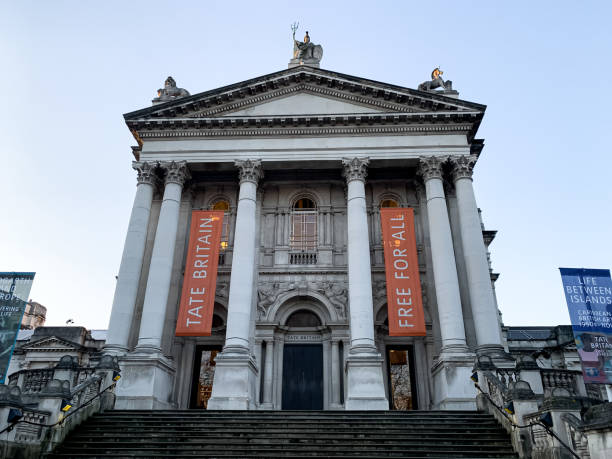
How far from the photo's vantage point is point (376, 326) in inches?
787

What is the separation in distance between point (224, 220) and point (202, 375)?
6.73 meters

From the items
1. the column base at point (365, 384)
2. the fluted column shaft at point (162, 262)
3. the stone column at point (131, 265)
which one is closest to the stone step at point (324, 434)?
the column base at point (365, 384)

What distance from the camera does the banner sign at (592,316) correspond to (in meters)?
14.5

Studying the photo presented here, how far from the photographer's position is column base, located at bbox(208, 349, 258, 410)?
53.1ft

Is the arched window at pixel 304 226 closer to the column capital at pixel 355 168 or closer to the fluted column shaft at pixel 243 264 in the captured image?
the fluted column shaft at pixel 243 264

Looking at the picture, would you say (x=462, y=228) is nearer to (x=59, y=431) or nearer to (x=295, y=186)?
(x=295, y=186)

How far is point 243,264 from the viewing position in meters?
18.8

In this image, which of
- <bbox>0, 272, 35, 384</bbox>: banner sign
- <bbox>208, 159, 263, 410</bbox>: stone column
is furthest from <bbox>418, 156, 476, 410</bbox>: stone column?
<bbox>0, 272, 35, 384</bbox>: banner sign

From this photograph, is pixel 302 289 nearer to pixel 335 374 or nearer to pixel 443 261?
pixel 335 374

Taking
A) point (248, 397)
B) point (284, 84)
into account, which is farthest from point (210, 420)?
point (284, 84)

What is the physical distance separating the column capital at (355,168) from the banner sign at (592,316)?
27.0 ft

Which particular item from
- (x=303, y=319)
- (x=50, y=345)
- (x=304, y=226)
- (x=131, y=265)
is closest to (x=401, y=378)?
(x=303, y=319)

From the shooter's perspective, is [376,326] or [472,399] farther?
[376,326]

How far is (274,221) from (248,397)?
8400 millimetres
